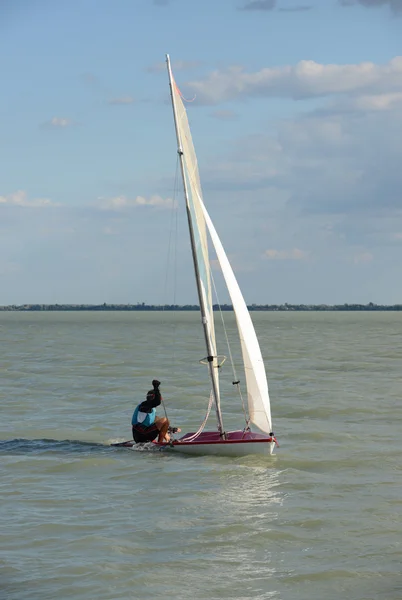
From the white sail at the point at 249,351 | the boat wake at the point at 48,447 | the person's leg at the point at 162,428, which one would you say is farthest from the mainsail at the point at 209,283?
the boat wake at the point at 48,447

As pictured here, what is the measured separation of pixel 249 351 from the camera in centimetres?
2066

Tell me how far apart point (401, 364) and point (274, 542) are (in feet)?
141

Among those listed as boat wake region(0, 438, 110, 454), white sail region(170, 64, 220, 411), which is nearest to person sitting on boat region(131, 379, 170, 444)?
boat wake region(0, 438, 110, 454)

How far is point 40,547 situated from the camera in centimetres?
1449

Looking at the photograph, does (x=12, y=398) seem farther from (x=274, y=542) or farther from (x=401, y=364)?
(x=401, y=364)

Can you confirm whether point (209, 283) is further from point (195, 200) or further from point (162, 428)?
point (162, 428)

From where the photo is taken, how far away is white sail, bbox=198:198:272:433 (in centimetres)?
2080

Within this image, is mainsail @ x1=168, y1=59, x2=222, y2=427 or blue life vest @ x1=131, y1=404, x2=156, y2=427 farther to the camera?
blue life vest @ x1=131, y1=404, x2=156, y2=427

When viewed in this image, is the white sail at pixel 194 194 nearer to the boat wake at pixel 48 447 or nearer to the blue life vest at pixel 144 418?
the blue life vest at pixel 144 418

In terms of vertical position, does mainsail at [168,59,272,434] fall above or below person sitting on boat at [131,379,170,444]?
above

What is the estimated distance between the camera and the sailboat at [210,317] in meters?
21.0

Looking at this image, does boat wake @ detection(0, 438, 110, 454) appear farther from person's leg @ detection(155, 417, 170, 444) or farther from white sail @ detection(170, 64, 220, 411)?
white sail @ detection(170, 64, 220, 411)

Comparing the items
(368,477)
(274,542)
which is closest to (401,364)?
(368,477)

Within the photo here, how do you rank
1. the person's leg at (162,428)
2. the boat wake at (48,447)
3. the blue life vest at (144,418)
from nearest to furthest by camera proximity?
the blue life vest at (144,418) → the person's leg at (162,428) → the boat wake at (48,447)
